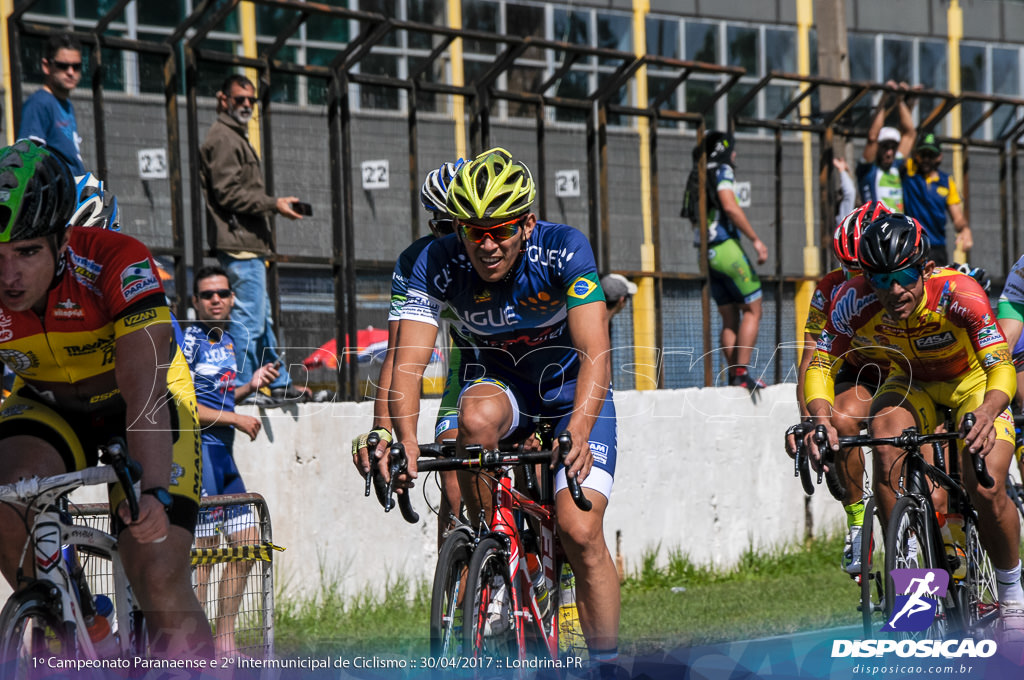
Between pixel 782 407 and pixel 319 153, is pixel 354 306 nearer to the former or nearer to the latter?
pixel 319 153

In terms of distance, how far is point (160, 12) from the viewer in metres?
19.2

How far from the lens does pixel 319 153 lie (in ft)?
31.6

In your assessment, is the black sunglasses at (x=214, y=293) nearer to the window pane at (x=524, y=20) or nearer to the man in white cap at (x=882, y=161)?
the man in white cap at (x=882, y=161)

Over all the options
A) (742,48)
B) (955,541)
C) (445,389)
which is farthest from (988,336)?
(742,48)

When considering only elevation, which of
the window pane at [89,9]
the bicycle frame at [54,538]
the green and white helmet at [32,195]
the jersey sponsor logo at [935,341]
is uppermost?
the window pane at [89,9]

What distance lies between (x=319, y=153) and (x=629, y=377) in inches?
129

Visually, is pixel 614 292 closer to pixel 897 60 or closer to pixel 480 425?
pixel 480 425

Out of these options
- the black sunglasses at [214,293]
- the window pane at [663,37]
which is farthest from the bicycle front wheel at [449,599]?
the window pane at [663,37]

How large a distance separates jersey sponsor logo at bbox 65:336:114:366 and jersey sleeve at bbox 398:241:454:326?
1.31 m

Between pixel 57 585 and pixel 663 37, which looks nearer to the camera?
pixel 57 585

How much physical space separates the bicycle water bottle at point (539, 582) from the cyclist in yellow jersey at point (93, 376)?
56.7 inches

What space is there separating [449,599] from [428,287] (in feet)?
4.78

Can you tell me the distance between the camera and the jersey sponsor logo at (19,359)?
4.96 m

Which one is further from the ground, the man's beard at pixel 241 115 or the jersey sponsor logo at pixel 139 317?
the man's beard at pixel 241 115
